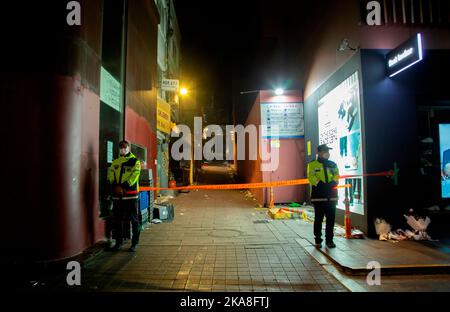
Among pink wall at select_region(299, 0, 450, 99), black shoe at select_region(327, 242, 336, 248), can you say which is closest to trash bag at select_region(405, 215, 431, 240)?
black shoe at select_region(327, 242, 336, 248)

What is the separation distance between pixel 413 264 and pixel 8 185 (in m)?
6.99

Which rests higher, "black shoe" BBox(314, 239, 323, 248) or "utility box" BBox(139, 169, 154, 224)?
"utility box" BBox(139, 169, 154, 224)

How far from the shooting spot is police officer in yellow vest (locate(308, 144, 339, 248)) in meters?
6.29

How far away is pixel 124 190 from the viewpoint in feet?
19.8

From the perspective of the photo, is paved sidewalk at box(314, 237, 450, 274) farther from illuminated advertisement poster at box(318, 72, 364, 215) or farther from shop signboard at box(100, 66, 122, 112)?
shop signboard at box(100, 66, 122, 112)

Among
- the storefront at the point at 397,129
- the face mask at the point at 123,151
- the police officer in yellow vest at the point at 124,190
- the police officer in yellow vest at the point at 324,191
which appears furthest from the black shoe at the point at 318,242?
the face mask at the point at 123,151

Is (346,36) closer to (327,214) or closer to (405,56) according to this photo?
(405,56)

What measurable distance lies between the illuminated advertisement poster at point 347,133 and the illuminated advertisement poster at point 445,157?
2098 mm

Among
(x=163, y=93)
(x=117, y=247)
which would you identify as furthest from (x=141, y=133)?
(x=163, y=93)

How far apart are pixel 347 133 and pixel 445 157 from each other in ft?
7.92

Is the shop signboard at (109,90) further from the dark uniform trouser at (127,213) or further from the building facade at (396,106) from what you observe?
the building facade at (396,106)

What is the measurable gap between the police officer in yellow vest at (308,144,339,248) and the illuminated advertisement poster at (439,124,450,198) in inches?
129

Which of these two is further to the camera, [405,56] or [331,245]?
[405,56]

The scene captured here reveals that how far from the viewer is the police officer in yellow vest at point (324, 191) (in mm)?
6293
